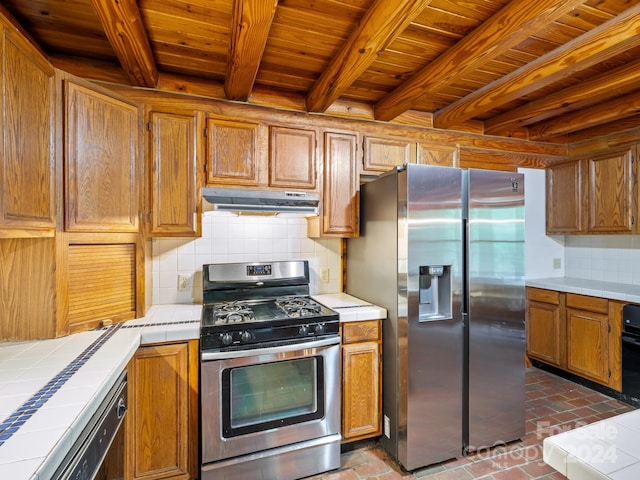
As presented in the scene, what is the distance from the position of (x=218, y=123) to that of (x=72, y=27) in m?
0.83

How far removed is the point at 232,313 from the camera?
1.98 meters

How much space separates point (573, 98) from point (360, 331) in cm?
228

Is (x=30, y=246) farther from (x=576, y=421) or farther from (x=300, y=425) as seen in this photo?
(x=576, y=421)

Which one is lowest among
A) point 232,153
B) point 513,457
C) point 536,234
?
point 513,457

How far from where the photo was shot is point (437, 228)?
78.6 inches

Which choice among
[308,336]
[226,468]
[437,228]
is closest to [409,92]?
[437,228]

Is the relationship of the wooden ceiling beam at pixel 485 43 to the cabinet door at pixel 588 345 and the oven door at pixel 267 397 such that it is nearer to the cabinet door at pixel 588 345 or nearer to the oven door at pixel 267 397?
the oven door at pixel 267 397

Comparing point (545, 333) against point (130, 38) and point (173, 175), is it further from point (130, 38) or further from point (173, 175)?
point (130, 38)

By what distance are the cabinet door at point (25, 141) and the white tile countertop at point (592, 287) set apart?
12.4 ft

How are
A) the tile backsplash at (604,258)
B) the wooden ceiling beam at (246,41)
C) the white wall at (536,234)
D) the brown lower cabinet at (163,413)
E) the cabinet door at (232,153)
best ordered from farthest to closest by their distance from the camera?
1. the white wall at (536,234)
2. the tile backsplash at (604,258)
3. the cabinet door at (232,153)
4. the brown lower cabinet at (163,413)
5. the wooden ceiling beam at (246,41)

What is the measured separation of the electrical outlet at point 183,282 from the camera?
2.33 m

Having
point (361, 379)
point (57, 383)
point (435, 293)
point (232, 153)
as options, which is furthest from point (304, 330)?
point (232, 153)

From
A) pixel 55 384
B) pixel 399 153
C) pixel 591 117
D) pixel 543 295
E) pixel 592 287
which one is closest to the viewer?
pixel 55 384

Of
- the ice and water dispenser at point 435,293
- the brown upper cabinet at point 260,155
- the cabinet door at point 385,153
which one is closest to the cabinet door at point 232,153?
the brown upper cabinet at point 260,155
